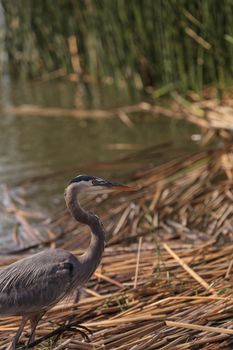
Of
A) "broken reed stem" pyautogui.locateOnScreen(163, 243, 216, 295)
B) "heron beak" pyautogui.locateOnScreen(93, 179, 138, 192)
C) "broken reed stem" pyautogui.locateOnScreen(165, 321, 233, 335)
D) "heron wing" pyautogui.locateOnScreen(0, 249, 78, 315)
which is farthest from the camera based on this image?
"broken reed stem" pyautogui.locateOnScreen(163, 243, 216, 295)

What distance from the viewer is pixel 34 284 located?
10.4 feet

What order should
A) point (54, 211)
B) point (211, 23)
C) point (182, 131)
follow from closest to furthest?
1. point (54, 211)
2. point (211, 23)
3. point (182, 131)

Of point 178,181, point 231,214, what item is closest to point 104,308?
point 231,214

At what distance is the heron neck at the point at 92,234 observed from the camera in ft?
10.7

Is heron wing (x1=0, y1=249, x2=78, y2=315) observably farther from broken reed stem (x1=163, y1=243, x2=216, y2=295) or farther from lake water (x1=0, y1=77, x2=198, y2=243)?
lake water (x1=0, y1=77, x2=198, y2=243)

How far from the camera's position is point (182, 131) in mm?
7379

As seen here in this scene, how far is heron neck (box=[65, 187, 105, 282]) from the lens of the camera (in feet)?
10.7

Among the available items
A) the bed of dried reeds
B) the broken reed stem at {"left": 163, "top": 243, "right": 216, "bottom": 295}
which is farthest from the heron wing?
the broken reed stem at {"left": 163, "top": 243, "right": 216, "bottom": 295}

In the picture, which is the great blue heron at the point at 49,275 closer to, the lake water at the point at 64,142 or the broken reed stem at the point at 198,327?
the broken reed stem at the point at 198,327

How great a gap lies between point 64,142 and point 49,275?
4545 mm

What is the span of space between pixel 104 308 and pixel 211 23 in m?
3.76

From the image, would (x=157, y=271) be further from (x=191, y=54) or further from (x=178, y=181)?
(x=191, y=54)

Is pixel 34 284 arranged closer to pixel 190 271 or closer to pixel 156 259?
pixel 190 271

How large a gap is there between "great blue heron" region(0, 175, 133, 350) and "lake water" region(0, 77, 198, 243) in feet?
7.33
